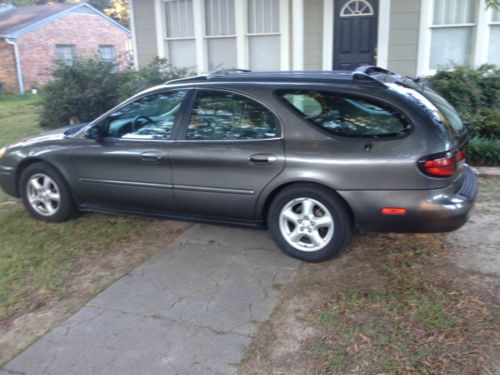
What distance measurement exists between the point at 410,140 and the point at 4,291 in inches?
135

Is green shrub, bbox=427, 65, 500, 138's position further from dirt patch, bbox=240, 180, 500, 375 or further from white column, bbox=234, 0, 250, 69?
white column, bbox=234, 0, 250, 69

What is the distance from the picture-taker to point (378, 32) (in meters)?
8.80

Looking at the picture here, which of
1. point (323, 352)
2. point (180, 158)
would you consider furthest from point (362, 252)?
point (180, 158)

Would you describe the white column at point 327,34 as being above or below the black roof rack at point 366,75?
above

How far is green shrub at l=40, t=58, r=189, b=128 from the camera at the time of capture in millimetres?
9804

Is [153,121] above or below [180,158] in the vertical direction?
above

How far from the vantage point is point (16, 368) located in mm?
3088

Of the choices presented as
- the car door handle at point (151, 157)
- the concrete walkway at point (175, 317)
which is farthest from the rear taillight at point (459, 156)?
the car door handle at point (151, 157)

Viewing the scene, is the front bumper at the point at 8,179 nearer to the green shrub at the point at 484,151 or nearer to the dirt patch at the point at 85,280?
the dirt patch at the point at 85,280

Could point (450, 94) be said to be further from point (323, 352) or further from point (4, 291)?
point (4, 291)

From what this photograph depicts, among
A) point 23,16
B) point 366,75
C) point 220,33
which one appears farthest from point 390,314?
point 23,16

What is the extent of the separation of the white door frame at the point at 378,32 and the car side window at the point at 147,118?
5262 mm

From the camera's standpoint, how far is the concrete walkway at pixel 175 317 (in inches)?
121

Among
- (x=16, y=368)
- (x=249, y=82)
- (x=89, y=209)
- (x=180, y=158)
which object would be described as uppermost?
(x=249, y=82)
